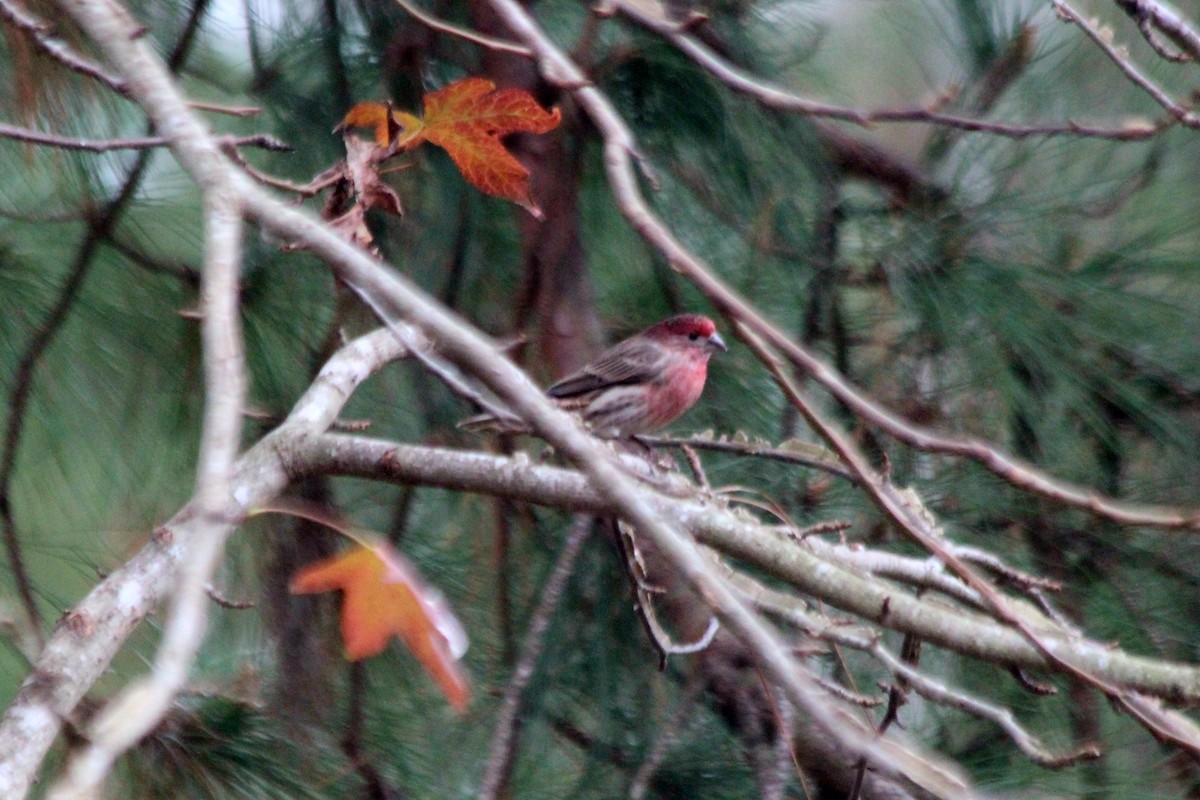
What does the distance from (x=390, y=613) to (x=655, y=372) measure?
1.88 m

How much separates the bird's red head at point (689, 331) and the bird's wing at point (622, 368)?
0.13ft

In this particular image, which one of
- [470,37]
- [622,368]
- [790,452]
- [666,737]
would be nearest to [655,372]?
[622,368]

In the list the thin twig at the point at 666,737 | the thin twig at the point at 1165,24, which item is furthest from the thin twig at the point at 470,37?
the thin twig at the point at 666,737

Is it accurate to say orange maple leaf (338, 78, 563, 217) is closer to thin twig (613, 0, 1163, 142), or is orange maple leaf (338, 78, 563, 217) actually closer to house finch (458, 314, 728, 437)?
thin twig (613, 0, 1163, 142)

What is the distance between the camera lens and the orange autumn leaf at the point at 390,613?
3.27ft

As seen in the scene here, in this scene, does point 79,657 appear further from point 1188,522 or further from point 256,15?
point 256,15

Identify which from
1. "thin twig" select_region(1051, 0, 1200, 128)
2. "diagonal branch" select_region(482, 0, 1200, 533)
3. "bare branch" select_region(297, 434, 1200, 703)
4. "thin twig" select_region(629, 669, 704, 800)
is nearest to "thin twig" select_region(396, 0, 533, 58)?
"diagonal branch" select_region(482, 0, 1200, 533)

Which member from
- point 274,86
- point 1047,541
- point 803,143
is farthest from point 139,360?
point 1047,541

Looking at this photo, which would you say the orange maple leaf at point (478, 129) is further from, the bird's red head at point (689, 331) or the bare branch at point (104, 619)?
the bird's red head at point (689, 331)

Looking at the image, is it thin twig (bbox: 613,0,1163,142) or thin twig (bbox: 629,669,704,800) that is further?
thin twig (bbox: 629,669,704,800)

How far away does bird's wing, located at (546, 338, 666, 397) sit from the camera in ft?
8.91

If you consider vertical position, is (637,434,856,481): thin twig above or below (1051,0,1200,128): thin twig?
below

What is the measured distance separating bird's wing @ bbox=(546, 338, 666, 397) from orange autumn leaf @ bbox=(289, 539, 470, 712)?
154 cm

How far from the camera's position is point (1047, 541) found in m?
2.45
